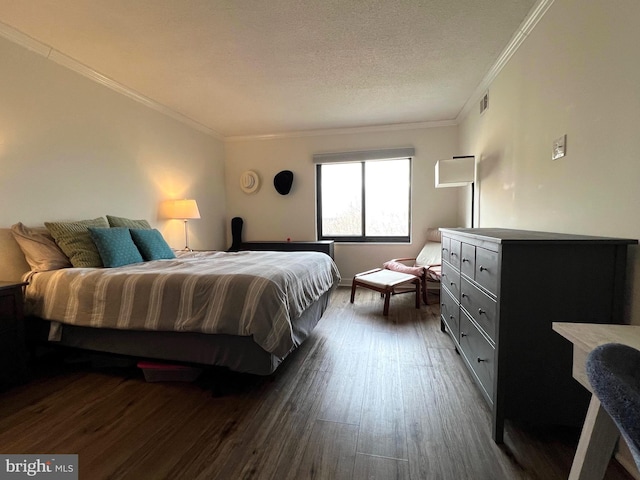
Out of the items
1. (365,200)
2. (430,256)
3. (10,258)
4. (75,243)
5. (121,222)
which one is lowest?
(430,256)

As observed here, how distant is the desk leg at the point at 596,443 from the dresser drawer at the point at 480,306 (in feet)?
1.94

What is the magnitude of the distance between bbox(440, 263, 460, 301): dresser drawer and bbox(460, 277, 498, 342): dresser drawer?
11cm

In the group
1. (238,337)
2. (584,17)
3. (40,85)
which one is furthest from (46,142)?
(584,17)

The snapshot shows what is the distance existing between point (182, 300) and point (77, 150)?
6.52 ft

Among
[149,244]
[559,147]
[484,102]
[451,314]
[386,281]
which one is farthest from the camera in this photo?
[386,281]

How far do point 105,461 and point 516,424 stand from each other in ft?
6.47

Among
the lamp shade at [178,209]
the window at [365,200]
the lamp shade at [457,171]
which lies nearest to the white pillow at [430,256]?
the window at [365,200]

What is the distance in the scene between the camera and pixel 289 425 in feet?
4.84

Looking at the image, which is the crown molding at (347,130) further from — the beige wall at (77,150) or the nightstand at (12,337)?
the nightstand at (12,337)

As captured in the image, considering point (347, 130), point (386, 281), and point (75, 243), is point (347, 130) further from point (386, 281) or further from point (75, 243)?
point (75, 243)

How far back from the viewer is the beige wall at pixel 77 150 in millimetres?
2146

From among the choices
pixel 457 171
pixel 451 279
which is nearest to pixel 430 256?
pixel 457 171

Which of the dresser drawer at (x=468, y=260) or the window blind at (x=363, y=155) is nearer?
the dresser drawer at (x=468, y=260)

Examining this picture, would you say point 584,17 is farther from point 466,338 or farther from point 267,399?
point 267,399
